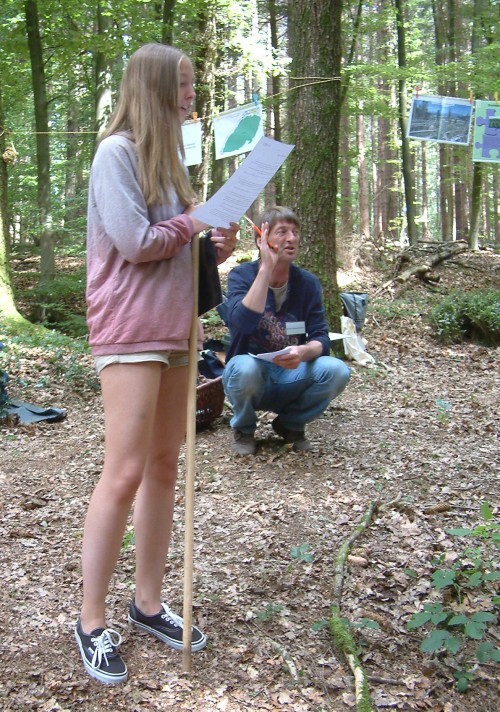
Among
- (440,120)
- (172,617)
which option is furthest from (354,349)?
(172,617)

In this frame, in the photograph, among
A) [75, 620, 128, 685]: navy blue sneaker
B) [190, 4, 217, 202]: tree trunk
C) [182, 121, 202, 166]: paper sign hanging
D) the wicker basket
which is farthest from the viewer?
[190, 4, 217, 202]: tree trunk

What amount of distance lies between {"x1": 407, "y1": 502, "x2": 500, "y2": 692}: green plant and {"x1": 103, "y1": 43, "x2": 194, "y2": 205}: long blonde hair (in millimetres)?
1552

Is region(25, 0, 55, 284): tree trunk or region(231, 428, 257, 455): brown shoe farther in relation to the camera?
region(25, 0, 55, 284): tree trunk

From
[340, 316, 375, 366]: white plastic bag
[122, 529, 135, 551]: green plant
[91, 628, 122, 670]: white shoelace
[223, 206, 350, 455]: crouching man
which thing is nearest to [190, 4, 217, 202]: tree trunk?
[340, 316, 375, 366]: white plastic bag

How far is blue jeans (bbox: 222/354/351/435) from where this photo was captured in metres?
3.65

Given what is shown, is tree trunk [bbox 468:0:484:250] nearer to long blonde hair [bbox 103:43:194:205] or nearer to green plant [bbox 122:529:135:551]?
green plant [bbox 122:529:135:551]

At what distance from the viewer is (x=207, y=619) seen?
2.35 meters

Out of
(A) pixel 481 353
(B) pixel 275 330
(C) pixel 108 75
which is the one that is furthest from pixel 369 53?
(B) pixel 275 330

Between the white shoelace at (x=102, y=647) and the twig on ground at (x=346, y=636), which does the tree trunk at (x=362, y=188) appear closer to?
the twig on ground at (x=346, y=636)

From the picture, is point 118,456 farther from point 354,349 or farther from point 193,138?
point 193,138

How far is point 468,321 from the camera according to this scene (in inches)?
317

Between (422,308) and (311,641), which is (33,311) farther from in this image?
(311,641)

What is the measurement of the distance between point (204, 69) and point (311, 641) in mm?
9936

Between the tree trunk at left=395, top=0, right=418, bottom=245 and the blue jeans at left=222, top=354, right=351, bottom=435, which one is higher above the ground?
the tree trunk at left=395, top=0, right=418, bottom=245
